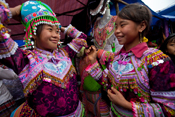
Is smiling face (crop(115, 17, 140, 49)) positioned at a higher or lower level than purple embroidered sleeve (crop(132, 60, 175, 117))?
higher

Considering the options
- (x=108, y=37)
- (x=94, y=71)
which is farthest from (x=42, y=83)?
(x=108, y=37)

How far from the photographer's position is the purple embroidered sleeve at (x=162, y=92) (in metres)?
0.67

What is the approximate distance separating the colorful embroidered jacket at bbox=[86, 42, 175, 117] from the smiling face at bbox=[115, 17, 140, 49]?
0.09 meters

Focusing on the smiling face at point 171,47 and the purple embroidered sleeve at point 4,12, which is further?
the smiling face at point 171,47

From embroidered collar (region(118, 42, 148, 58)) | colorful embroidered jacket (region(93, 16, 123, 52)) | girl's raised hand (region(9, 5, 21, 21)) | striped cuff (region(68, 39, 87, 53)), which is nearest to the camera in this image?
embroidered collar (region(118, 42, 148, 58))

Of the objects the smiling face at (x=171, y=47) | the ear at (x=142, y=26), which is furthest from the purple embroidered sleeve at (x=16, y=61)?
the smiling face at (x=171, y=47)

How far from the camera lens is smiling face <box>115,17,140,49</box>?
851 millimetres

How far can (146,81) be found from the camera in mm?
A: 757

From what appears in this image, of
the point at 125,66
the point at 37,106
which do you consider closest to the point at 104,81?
the point at 125,66

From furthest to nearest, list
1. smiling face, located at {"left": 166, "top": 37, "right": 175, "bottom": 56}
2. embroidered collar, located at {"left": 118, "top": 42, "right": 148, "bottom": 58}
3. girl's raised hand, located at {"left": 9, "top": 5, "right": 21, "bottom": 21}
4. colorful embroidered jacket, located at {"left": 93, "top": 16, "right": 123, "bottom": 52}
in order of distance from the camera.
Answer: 1. colorful embroidered jacket, located at {"left": 93, "top": 16, "right": 123, "bottom": 52}
2. smiling face, located at {"left": 166, "top": 37, "right": 175, "bottom": 56}
3. girl's raised hand, located at {"left": 9, "top": 5, "right": 21, "bottom": 21}
4. embroidered collar, located at {"left": 118, "top": 42, "right": 148, "bottom": 58}

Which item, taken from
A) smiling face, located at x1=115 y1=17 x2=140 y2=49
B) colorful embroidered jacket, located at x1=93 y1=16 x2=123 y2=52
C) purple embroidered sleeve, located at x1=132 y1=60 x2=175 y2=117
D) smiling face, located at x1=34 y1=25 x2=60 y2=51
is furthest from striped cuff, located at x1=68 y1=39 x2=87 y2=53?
purple embroidered sleeve, located at x1=132 y1=60 x2=175 y2=117

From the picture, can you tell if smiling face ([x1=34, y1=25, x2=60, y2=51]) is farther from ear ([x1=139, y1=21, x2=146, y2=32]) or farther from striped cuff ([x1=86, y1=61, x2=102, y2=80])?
ear ([x1=139, y1=21, x2=146, y2=32])

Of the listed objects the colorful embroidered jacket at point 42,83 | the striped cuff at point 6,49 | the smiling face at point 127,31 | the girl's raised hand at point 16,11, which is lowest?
the colorful embroidered jacket at point 42,83

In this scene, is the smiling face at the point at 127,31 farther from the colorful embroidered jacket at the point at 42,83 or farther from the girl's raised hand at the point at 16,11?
the girl's raised hand at the point at 16,11
